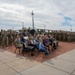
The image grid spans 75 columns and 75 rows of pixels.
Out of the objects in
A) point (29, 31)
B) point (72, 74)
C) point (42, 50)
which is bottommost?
point (72, 74)

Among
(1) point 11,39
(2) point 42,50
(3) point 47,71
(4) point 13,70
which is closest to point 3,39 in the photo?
(1) point 11,39

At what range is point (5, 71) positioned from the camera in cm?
500

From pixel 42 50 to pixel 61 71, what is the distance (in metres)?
2.69

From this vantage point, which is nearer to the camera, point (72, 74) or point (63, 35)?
point (72, 74)

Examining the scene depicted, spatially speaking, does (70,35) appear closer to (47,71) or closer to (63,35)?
(63,35)

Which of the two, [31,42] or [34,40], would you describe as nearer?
[31,42]

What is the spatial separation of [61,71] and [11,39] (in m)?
8.07

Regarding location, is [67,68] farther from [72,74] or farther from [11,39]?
[11,39]

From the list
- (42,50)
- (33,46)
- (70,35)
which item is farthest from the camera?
(70,35)

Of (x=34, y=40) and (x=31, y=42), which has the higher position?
(x=34, y=40)

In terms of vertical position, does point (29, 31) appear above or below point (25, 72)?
above

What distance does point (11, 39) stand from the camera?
39.6 ft

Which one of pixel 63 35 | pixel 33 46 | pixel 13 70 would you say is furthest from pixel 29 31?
pixel 13 70

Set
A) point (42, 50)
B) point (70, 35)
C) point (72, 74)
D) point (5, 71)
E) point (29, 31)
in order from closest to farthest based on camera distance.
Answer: point (72, 74), point (5, 71), point (42, 50), point (70, 35), point (29, 31)
